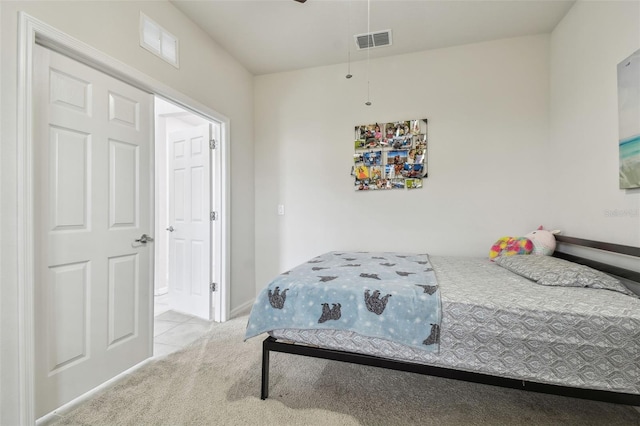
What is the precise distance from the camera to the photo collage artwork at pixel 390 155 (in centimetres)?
295

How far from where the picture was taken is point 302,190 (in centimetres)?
336

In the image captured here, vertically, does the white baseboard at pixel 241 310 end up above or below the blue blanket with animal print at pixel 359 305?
below

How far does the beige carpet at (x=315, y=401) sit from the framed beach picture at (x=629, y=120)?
4.42 ft

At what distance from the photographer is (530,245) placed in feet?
7.87

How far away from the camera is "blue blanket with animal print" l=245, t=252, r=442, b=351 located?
145cm

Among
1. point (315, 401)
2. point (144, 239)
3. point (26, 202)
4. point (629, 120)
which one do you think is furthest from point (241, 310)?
point (629, 120)

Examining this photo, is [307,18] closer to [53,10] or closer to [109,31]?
[109,31]

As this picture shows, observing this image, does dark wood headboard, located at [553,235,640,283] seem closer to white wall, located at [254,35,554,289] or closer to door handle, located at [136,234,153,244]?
white wall, located at [254,35,554,289]

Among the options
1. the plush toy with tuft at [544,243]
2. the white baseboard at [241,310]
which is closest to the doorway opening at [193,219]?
the white baseboard at [241,310]

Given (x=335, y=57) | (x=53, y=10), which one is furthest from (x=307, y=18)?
(x=53, y=10)

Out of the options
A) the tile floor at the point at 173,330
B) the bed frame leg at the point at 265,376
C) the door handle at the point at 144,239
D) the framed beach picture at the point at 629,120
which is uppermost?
the framed beach picture at the point at 629,120

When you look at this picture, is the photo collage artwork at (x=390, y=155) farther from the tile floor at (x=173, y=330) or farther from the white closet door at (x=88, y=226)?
the tile floor at (x=173, y=330)

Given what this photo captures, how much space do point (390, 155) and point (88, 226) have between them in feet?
8.59

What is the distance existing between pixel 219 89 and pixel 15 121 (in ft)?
5.87
